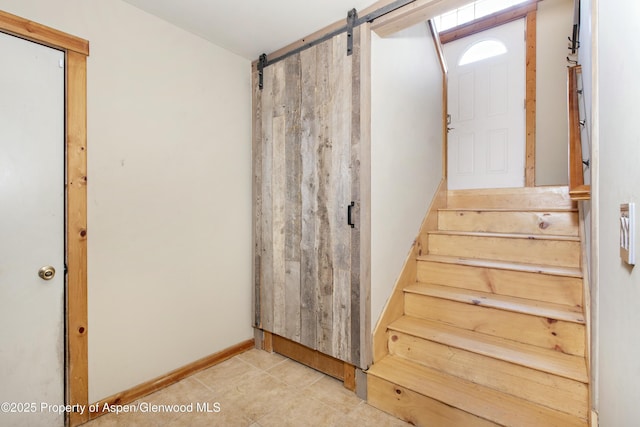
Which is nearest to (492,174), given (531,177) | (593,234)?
(531,177)

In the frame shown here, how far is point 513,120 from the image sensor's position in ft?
11.6

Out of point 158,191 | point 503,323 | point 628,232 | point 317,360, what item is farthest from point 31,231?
point 503,323

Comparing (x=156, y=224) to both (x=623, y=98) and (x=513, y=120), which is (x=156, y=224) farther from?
(x=513, y=120)

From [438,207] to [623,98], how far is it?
223 centimetres

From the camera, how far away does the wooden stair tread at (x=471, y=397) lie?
56.7 inches

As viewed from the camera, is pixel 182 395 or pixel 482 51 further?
pixel 482 51

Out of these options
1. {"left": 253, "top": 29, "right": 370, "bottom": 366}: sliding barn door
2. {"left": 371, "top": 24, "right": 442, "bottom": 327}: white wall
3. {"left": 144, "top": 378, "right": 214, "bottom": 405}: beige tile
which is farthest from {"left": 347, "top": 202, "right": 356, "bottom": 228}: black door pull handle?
{"left": 144, "top": 378, "right": 214, "bottom": 405}: beige tile

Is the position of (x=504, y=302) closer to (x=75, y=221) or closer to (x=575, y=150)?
(x=575, y=150)

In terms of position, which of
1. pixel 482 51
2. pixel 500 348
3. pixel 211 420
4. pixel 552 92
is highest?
pixel 482 51

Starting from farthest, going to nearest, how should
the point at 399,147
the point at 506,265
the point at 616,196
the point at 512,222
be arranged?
1. the point at 512,222
2. the point at 399,147
3. the point at 506,265
4. the point at 616,196

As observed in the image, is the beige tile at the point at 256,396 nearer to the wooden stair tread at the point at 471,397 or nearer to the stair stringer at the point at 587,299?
the wooden stair tread at the point at 471,397

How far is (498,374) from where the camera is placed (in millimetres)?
1646

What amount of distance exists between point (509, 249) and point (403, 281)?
2.74 feet

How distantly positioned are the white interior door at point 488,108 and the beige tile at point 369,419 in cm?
292
